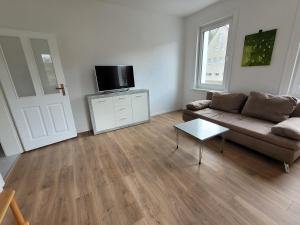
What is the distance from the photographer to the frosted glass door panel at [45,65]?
2.38 m

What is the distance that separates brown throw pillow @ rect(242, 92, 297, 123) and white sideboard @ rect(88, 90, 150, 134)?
214 cm

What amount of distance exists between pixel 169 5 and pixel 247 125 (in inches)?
115

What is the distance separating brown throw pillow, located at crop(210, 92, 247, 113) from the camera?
274 cm

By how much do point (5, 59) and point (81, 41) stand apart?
1222mm

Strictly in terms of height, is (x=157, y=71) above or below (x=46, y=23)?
below

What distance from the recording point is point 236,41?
114 inches

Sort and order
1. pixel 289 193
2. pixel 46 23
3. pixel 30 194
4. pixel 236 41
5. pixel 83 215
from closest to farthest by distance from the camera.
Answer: pixel 83 215 < pixel 289 193 < pixel 30 194 < pixel 46 23 < pixel 236 41

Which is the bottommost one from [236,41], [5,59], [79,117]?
[79,117]

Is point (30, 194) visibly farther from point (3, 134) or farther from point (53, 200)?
point (3, 134)

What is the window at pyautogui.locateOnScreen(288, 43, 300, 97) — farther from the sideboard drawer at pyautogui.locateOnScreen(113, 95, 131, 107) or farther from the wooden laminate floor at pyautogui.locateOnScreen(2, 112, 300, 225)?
the sideboard drawer at pyautogui.locateOnScreen(113, 95, 131, 107)

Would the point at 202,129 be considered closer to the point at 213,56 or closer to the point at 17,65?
the point at 213,56

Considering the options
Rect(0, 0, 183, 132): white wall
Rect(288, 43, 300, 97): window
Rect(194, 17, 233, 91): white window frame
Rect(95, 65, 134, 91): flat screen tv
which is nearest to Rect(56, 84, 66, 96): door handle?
Rect(0, 0, 183, 132): white wall

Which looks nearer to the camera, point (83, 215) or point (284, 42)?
point (83, 215)

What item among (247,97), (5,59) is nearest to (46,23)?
(5,59)
